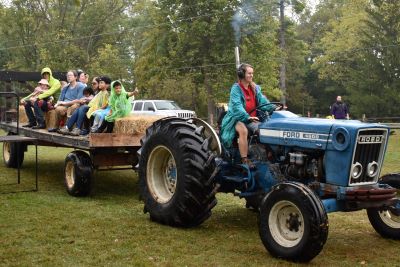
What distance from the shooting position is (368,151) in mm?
5664

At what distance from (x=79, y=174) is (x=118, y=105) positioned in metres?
1.26

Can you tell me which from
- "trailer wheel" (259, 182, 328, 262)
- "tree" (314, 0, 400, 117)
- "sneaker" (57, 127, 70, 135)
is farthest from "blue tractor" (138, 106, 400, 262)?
"tree" (314, 0, 400, 117)

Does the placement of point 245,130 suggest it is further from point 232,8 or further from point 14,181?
point 232,8

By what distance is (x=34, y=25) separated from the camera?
143ft

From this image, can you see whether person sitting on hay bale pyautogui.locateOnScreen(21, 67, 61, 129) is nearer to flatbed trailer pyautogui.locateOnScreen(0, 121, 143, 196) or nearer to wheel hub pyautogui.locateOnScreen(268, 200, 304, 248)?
flatbed trailer pyautogui.locateOnScreen(0, 121, 143, 196)

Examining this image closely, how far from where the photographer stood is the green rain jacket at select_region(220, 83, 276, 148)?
21.4ft

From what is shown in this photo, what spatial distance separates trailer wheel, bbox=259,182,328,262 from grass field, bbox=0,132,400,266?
16 centimetres

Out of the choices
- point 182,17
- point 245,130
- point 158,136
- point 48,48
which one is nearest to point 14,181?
point 158,136

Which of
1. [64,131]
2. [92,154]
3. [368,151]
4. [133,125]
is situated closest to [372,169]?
[368,151]

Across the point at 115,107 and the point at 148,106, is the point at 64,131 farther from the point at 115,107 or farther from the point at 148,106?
Answer: the point at 148,106

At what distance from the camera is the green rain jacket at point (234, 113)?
6.53m

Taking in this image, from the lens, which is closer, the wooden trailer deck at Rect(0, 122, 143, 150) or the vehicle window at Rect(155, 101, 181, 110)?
the wooden trailer deck at Rect(0, 122, 143, 150)

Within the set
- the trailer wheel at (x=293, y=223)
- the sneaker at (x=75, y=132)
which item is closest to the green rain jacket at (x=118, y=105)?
the sneaker at (x=75, y=132)

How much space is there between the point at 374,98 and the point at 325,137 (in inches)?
1455
